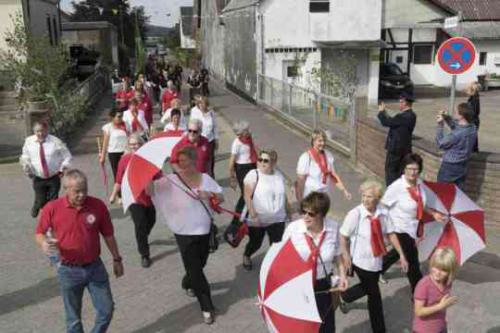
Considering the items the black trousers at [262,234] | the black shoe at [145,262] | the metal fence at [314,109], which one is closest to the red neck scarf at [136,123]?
the black shoe at [145,262]

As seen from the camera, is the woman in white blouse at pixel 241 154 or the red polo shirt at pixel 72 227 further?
the woman in white blouse at pixel 241 154

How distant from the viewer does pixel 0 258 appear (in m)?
7.33

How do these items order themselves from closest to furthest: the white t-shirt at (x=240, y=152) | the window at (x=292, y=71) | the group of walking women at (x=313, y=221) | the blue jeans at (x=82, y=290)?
the group of walking women at (x=313, y=221) < the blue jeans at (x=82, y=290) < the white t-shirt at (x=240, y=152) < the window at (x=292, y=71)

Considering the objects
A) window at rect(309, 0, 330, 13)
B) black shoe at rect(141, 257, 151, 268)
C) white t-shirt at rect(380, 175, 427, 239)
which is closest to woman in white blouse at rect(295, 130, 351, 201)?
white t-shirt at rect(380, 175, 427, 239)

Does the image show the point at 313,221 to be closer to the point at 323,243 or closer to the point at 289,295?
the point at 323,243

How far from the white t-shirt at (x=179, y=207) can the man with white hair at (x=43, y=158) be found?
2.77 m

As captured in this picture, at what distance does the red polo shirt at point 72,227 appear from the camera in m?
4.41

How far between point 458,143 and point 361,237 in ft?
10.3

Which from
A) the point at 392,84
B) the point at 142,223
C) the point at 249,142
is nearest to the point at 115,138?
the point at 249,142

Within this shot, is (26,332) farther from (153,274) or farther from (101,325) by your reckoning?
(153,274)

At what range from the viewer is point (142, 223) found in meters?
6.79

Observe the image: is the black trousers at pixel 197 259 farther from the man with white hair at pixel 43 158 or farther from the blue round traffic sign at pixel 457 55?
the blue round traffic sign at pixel 457 55

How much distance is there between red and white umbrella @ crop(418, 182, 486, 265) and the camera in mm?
5719

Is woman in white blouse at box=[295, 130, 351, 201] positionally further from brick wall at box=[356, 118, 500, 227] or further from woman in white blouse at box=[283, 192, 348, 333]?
brick wall at box=[356, 118, 500, 227]
